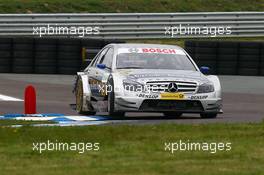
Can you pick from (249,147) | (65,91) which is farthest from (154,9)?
(249,147)

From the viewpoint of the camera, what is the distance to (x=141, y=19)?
34.0m

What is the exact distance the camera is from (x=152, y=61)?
16.6m

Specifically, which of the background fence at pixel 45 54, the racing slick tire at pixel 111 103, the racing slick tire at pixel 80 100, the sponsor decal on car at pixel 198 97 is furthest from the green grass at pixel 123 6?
the sponsor decal on car at pixel 198 97

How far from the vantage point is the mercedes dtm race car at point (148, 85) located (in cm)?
1546

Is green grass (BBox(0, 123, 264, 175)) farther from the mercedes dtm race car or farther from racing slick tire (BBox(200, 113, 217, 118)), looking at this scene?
racing slick tire (BBox(200, 113, 217, 118))

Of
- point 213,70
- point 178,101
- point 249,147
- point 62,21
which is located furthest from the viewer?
point 62,21

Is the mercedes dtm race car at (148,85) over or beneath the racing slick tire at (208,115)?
over

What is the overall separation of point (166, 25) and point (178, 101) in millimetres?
18941

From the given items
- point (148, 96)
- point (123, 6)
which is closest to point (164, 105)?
point (148, 96)

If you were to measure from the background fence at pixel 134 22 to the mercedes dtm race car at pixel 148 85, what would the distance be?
16.2m

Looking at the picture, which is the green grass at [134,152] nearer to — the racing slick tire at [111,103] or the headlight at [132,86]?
the headlight at [132,86]

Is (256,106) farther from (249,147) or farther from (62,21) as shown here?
(62,21)

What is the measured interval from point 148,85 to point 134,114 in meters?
2.54

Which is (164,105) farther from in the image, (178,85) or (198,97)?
(198,97)
